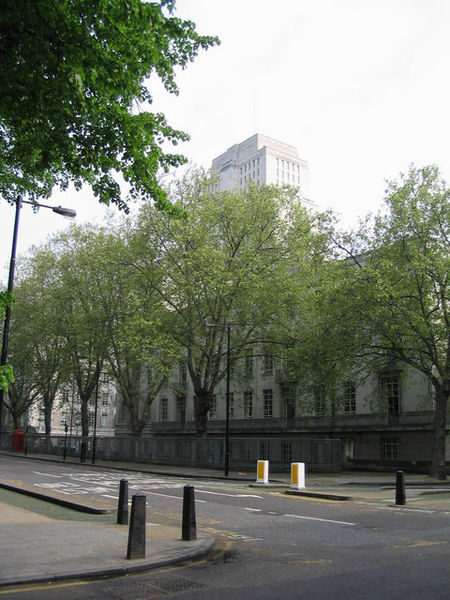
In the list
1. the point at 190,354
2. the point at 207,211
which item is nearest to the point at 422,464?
the point at 190,354

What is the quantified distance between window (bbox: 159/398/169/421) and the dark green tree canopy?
176 feet

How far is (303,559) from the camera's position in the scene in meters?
7.84

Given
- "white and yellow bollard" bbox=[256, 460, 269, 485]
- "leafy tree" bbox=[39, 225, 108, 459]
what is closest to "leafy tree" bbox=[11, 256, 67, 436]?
"leafy tree" bbox=[39, 225, 108, 459]

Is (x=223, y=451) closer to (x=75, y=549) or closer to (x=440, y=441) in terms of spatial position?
(x=440, y=441)

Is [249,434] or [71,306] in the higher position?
[71,306]

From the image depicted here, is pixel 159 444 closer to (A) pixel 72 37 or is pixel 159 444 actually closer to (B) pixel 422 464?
(B) pixel 422 464

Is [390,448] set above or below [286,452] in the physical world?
below

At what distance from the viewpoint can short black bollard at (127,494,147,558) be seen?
7.41 metres

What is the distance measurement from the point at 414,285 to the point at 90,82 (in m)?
21.6

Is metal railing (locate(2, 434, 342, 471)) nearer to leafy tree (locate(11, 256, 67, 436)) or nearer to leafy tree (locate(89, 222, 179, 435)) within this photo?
leafy tree (locate(89, 222, 179, 435))

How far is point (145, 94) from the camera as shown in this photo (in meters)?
10.7

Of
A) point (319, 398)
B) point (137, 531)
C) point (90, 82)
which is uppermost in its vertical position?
point (90, 82)

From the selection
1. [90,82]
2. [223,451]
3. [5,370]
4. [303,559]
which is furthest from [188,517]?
[223,451]

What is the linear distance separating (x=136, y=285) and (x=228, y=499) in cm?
2120
